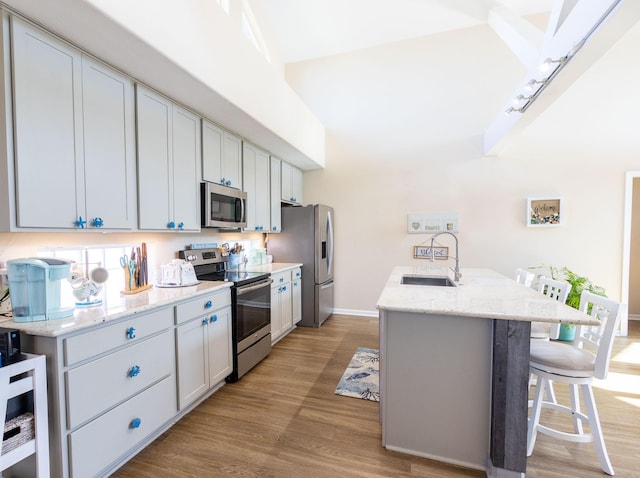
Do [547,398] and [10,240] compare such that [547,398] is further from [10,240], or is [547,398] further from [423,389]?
[10,240]

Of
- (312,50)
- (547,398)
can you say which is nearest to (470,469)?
(547,398)

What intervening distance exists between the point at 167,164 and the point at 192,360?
1.46m

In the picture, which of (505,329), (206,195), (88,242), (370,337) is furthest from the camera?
(370,337)

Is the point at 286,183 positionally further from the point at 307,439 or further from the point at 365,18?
the point at 307,439

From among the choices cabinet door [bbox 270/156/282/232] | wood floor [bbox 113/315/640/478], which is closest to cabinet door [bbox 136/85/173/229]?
wood floor [bbox 113/315/640/478]

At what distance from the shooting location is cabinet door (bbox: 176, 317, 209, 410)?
2.02 meters

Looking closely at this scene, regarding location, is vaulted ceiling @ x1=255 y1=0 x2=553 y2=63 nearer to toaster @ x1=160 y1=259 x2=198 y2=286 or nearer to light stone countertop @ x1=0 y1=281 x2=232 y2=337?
toaster @ x1=160 y1=259 x2=198 y2=286

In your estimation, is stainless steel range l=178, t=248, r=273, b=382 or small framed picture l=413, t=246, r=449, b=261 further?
small framed picture l=413, t=246, r=449, b=261

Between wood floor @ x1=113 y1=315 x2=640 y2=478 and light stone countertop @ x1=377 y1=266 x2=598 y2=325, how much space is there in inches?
35.4

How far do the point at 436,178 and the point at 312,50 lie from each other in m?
2.63

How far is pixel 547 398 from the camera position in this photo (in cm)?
237

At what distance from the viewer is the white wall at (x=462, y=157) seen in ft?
12.1

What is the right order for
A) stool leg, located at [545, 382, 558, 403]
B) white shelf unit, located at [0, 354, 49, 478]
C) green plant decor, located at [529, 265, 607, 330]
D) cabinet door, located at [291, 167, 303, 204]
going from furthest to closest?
cabinet door, located at [291, 167, 303, 204] → green plant decor, located at [529, 265, 607, 330] → stool leg, located at [545, 382, 558, 403] → white shelf unit, located at [0, 354, 49, 478]

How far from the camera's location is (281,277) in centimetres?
353
